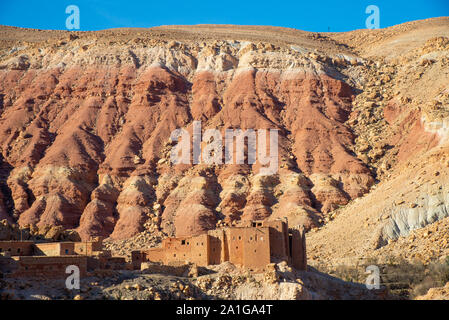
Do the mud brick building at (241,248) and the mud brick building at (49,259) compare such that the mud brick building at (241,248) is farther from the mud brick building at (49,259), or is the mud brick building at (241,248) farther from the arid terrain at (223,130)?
the arid terrain at (223,130)

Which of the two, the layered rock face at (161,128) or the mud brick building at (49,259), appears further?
the layered rock face at (161,128)

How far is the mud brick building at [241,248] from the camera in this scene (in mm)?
63562

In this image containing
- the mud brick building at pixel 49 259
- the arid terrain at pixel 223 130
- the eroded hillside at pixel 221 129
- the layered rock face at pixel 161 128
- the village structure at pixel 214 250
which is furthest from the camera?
the layered rock face at pixel 161 128

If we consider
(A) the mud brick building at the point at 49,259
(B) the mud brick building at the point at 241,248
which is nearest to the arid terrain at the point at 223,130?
(B) the mud brick building at the point at 241,248

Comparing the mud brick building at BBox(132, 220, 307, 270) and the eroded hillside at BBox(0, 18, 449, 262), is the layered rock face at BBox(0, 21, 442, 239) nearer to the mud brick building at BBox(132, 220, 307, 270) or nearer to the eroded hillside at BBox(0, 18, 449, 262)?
the eroded hillside at BBox(0, 18, 449, 262)

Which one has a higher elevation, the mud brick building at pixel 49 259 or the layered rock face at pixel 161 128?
the layered rock face at pixel 161 128

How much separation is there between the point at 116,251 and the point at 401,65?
213 feet

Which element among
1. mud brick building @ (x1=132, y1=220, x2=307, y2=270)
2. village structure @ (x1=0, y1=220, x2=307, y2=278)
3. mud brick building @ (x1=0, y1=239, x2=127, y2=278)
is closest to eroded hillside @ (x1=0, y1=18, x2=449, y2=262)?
mud brick building @ (x1=132, y1=220, x2=307, y2=270)

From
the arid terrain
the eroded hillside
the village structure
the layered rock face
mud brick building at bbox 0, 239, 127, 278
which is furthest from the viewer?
the layered rock face

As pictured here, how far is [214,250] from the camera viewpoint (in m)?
65.6

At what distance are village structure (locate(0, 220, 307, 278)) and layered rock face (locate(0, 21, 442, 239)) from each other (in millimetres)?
29102

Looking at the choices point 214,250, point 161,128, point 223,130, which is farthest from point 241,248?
point 161,128

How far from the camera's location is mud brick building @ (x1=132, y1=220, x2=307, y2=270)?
63.6 metres
